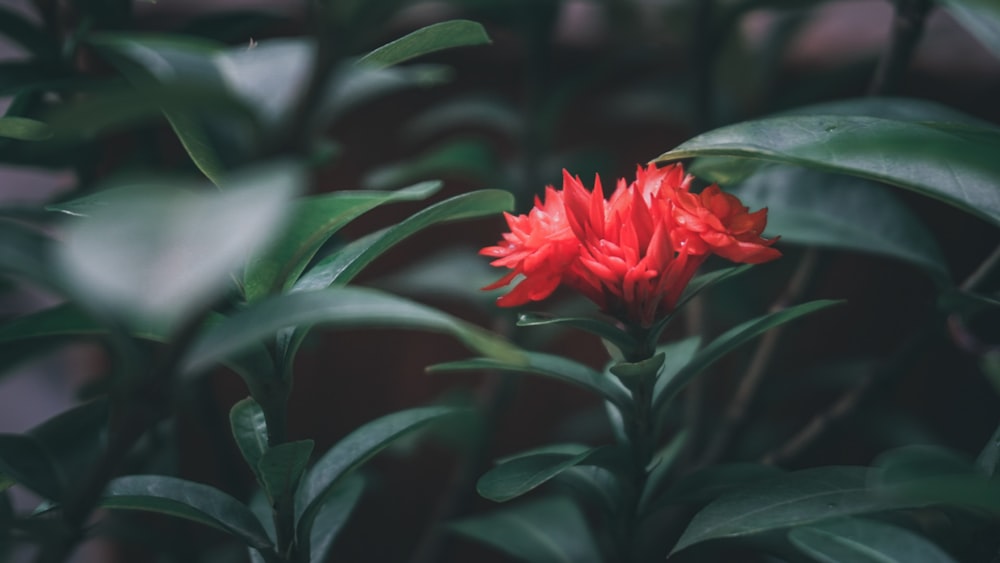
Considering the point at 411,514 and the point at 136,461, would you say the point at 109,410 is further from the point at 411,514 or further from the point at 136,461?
the point at 411,514

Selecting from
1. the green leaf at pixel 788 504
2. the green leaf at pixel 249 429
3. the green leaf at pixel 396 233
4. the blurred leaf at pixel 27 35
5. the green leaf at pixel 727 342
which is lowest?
the green leaf at pixel 249 429

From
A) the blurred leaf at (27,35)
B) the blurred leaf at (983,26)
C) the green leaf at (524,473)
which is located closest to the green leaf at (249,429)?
the green leaf at (524,473)

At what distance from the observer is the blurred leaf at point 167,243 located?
206 mm

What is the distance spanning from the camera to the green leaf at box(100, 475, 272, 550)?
1.28ft

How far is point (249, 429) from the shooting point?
1.41ft

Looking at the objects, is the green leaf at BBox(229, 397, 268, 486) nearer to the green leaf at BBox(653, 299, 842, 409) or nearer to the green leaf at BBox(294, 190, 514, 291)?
the green leaf at BBox(294, 190, 514, 291)

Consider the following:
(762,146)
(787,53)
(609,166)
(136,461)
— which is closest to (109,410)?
(136,461)

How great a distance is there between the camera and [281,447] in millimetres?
361

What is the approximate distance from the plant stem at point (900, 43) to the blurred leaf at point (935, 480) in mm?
387

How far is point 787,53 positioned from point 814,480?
650 mm

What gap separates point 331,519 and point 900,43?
1.82 feet

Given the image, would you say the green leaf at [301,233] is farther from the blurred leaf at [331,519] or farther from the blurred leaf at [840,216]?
the blurred leaf at [840,216]

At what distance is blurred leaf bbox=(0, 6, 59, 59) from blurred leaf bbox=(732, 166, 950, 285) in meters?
0.55

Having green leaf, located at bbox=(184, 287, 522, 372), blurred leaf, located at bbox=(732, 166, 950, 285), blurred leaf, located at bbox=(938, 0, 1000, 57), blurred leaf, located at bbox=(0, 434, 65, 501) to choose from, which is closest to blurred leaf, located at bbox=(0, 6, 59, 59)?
blurred leaf, located at bbox=(0, 434, 65, 501)
